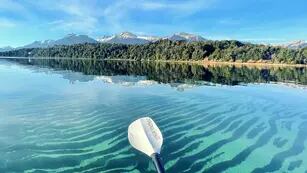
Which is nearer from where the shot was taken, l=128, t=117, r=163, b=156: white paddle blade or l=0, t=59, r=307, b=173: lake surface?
l=128, t=117, r=163, b=156: white paddle blade

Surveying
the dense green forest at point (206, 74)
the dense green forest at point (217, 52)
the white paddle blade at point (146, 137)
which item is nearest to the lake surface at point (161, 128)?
the white paddle blade at point (146, 137)

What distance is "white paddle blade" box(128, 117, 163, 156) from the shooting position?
6.94 m

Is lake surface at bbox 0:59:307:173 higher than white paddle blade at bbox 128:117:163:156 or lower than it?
lower

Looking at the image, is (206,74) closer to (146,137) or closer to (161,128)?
(161,128)

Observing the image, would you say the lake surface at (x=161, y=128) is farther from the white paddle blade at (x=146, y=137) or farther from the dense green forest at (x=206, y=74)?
the dense green forest at (x=206, y=74)

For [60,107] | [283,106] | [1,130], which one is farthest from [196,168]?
[283,106]

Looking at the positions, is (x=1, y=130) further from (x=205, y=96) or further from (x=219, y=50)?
(x=219, y=50)

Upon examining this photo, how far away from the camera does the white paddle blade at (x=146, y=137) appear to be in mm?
6937

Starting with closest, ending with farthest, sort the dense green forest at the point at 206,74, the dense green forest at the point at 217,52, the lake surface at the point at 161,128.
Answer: the lake surface at the point at 161,128
the dense green forest at the point at 206,74
the dense green forest at the point at 217,52

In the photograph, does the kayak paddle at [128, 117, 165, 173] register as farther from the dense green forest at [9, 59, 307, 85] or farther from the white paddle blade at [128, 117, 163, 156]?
the dense green forest at [9, 59, 307, 85]

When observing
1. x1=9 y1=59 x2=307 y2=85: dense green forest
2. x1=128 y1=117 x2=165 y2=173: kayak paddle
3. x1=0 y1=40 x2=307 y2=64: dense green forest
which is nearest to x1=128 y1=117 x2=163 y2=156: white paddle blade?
x1=128 y1=117 x2=165 y2=173: kayak paddle

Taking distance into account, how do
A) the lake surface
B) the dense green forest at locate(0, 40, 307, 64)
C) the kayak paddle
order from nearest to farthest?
1. the kayak paddle
2. the lake surface
3. the dense green forest at locate(0, 40, 307, 64)

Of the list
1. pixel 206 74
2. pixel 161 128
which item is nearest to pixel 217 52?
pixel 206 74

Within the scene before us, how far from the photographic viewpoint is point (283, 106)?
32.1 meters
